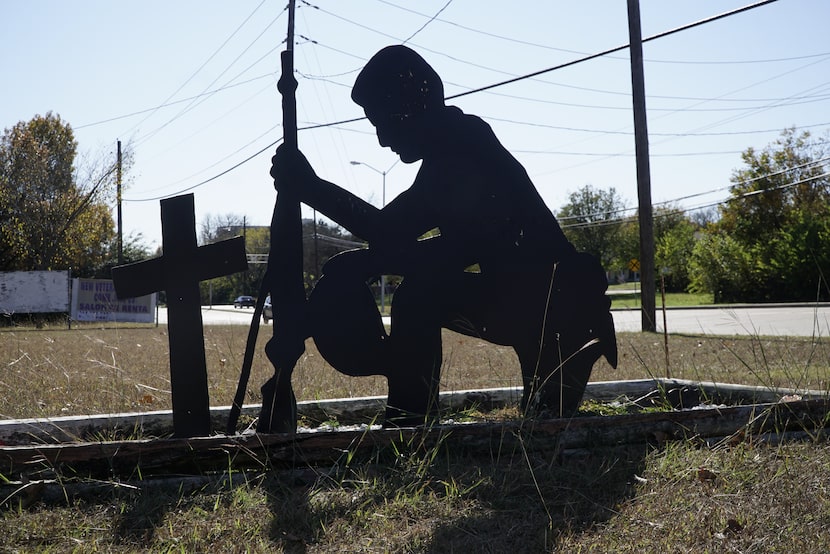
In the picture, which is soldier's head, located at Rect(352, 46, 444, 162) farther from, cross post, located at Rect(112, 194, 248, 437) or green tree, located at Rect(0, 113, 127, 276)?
green tree, located at Rect(0, 113, 127, 276)

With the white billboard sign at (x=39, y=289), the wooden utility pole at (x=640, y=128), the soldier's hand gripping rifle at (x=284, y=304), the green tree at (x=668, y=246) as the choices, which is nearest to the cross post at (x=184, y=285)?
the soldier's hand gripping rifle at (x=284, y=304)

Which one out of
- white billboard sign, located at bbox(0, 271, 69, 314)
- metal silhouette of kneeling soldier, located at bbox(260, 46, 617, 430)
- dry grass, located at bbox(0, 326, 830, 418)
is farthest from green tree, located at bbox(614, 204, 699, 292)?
metal silhouette of kneeling soldier, located at bbox(260, 46, 617, 430)

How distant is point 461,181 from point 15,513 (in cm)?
280

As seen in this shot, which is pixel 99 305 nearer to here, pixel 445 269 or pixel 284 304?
pixel 284 304

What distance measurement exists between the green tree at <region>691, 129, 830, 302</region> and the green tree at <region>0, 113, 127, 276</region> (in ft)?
89.0

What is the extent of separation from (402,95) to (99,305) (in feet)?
66.2

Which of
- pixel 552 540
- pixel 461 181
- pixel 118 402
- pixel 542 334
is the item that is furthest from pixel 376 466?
pixel 118 402

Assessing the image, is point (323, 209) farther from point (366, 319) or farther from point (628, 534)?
point (628, 534)

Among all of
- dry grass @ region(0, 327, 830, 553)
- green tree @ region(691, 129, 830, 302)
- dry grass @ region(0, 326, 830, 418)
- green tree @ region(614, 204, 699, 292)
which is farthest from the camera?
green tree @ region(614, 204, 699, 292)

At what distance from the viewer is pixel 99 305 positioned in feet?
72.5

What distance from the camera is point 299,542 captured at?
2.68 meters

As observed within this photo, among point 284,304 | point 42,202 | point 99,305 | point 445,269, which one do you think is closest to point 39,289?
point 99,305

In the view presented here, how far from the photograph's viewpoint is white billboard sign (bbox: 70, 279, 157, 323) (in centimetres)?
2220

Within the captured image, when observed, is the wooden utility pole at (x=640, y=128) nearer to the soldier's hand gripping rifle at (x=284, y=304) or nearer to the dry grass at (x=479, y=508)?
the dry grass at (x=479, y=508)
